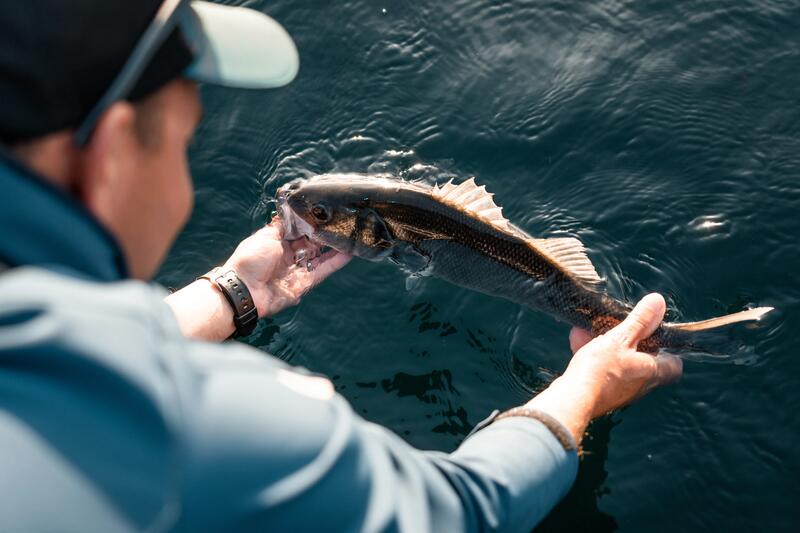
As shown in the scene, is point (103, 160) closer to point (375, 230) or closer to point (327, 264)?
point (375, 230)

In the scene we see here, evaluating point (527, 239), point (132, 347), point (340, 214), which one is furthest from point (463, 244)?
point (132, 347)

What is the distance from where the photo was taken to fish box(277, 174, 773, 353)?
5.56 metres

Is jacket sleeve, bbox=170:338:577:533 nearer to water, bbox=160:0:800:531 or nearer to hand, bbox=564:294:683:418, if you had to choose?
hand, bbox=564:294:683:418

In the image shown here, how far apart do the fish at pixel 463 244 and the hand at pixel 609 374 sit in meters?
0.29

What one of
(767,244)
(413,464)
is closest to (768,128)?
(767,244)

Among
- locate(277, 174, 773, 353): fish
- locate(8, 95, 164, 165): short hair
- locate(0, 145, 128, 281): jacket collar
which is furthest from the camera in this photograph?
locate(277, 174, 773, 353): fish

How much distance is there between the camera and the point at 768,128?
6828 mm

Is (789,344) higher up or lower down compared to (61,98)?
lower down

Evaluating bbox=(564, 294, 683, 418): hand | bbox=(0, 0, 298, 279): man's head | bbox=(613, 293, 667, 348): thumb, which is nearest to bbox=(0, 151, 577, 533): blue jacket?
bbox=(0, 0, 298, 279): man's head

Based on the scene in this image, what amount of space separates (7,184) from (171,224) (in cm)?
58

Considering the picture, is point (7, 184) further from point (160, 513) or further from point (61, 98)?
point (160, 513)

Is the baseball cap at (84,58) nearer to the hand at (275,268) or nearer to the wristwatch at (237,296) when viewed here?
the wristwatch at (237,296)

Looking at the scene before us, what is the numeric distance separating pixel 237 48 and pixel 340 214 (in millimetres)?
3707

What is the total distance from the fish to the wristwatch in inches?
26.9
